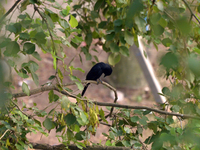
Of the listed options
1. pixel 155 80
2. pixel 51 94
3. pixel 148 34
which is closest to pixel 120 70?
pixel 155 80

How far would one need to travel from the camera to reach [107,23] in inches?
70.5

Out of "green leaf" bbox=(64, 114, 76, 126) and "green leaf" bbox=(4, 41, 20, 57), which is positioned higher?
"green leaf" bbox=(4, 41, 20, 57)

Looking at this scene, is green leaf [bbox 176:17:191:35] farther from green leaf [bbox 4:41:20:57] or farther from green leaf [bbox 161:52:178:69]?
green leaf [bbox 4:41:20:57]

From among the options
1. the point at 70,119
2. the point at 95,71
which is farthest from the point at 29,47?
the point at 95,71

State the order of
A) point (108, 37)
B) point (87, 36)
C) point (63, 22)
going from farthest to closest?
1. point (87, 36)
2. point (108, 37)
3. point (63, 22)

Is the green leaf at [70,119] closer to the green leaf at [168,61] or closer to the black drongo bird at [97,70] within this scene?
the green leaf at [168,61]

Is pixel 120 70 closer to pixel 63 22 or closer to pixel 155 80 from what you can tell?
pixel 155 80

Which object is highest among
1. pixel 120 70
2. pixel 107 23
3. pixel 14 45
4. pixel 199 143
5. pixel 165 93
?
pixel 107 23

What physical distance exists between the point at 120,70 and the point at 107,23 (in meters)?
3.14

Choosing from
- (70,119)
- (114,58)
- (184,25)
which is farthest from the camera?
(114,58)

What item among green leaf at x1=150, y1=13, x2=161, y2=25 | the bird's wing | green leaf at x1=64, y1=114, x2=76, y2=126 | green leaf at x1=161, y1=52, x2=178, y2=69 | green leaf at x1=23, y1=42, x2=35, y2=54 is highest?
green leaf at x1=150, y1=13, x2=161, y2=25

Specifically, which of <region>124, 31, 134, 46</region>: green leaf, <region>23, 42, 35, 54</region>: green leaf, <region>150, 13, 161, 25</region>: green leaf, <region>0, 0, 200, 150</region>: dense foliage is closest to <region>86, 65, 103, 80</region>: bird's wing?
<region>0, 0, 200, 150</region>: dense foliage

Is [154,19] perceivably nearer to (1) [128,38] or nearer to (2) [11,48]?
(1) [128,38]

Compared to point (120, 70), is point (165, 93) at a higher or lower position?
higher
